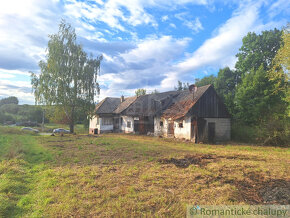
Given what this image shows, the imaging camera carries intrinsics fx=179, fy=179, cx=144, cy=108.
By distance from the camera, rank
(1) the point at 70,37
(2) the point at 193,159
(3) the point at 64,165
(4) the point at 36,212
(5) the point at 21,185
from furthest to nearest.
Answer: (1) the point at 70,37, (2) the point at 193,159, (3) the point at 64,165, (5) the point at 21,185, (4) the point at 36,212

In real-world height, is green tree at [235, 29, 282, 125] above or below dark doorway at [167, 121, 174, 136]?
above

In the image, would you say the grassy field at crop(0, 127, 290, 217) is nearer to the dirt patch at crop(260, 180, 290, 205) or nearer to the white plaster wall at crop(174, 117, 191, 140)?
the dirt patch at crop(260, 180, 290, 205)

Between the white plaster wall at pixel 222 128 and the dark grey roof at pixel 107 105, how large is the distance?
53.9 feet

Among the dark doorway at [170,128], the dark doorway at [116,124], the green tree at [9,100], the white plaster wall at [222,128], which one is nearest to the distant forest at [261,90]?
the white plaster wall at [222,128]

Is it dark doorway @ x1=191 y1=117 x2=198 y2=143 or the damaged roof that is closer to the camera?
dark doorway @ x1=191 y1=117 x2=198 y2=143

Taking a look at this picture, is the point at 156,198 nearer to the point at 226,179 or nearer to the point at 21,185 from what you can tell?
the point at 226,179

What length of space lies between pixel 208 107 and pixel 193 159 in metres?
10.6

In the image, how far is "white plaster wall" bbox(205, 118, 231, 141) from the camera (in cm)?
1853

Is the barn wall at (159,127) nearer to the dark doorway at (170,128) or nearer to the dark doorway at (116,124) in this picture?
the dark doorway at (170,128)

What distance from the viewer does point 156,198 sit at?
4.60m

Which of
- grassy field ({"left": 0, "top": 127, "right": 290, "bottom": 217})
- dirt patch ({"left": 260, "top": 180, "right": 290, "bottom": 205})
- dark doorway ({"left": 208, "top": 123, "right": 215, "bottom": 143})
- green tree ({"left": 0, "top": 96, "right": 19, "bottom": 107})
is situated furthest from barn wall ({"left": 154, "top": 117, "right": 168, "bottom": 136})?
green tree ({"left": 0, "top": 96, "right": 19, "bottom": 107})

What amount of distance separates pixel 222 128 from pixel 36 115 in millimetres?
46874

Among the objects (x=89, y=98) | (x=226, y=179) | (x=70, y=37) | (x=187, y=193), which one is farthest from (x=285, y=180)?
(x=70, y=37)

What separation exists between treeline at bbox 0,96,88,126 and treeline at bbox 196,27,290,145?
65.4 ft
